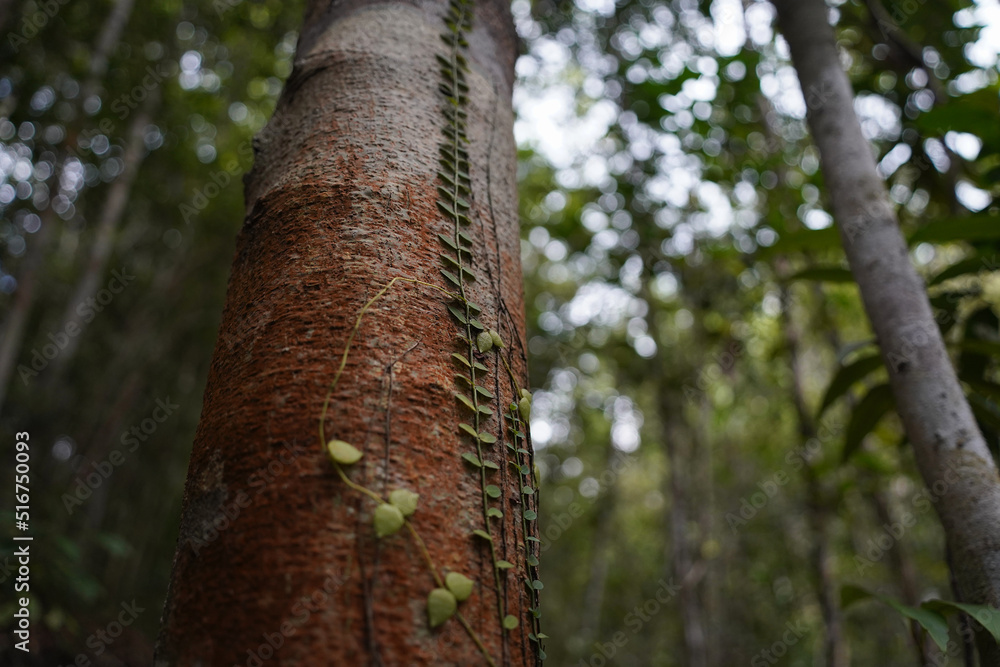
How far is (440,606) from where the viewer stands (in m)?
0.69

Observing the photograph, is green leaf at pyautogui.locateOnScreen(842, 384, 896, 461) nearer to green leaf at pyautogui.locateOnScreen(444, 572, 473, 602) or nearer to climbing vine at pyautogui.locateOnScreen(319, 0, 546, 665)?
climbing vine at pyautogui.locateOnScreen(319, 0, 546, 665)

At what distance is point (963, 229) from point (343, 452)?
1.67 meters

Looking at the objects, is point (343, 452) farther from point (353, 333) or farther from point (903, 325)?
point (903, 325)

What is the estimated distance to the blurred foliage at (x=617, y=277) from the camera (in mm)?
2221

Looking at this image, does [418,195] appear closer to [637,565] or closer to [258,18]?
[258,18]

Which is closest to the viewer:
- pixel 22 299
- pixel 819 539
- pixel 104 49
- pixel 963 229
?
pixel 963 229

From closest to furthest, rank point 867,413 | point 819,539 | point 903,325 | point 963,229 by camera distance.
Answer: point 903,325
point 963,229
point 867,413
point 819,539

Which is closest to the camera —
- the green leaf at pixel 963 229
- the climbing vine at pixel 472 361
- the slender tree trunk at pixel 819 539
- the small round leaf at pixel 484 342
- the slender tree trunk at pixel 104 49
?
the climbing vine at pixel 472 361

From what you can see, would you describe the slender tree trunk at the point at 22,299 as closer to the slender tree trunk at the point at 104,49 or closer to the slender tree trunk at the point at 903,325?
the slender tree trunk at the point at 104,49

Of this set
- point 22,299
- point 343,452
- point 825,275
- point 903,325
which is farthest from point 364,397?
point 22,299

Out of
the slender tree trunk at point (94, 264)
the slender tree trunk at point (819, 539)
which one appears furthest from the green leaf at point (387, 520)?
the slender tree trunk at point (94, 264)

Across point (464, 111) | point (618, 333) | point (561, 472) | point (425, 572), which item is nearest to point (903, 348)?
point (464, 111)

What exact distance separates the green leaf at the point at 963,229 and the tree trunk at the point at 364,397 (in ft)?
3.84

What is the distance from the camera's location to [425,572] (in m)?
0.71
